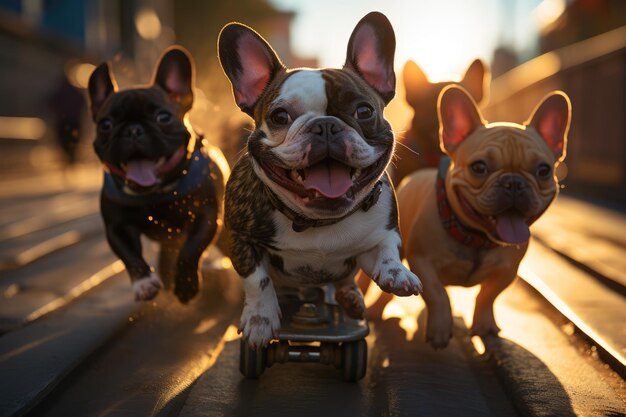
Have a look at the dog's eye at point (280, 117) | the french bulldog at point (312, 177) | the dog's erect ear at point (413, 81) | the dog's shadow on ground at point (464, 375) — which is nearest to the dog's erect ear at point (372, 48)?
the french bulldog at point (312, 177)

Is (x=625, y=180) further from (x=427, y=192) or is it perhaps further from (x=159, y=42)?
(x=159, y=42)

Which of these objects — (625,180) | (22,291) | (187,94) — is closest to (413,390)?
(187,94)

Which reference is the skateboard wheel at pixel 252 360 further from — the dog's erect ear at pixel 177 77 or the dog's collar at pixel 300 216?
the dog's erect ear at pixel 177 77

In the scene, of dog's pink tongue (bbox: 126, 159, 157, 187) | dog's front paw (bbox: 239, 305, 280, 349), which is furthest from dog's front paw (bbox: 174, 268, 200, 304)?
dog's front paw (bbox: 239, 305, 280, 349)

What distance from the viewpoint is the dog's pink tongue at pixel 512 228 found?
137 inches

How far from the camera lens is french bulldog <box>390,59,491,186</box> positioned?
5043mm

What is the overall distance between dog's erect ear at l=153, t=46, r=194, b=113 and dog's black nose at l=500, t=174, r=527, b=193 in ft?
6.29

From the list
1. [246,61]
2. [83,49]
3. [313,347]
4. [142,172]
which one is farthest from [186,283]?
[83,49]

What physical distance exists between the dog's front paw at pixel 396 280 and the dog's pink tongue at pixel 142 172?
1.49 m

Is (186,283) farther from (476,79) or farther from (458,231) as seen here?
(476,79)

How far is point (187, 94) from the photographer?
14.5ft

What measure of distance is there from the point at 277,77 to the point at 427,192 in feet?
4.60

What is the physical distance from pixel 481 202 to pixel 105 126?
1.99 metres

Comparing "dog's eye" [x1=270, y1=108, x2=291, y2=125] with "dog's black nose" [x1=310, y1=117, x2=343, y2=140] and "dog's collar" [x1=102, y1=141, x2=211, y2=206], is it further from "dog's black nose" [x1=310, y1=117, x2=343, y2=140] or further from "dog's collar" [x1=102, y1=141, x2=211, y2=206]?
"dog's collar" [x1=102, y1=141, x2=211, y2=206]
